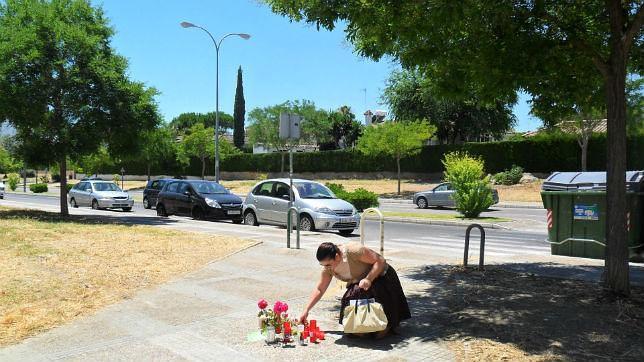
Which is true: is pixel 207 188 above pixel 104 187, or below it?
above

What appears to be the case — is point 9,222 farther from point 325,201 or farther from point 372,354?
point 372,354

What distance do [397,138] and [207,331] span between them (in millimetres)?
33192

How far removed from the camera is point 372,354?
192 inches

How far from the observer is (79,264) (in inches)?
361

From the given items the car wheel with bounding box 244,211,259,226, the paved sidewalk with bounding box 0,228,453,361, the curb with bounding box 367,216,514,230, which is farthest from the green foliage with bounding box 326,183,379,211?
the paved sidewalk with bounding box 0,228,453,361

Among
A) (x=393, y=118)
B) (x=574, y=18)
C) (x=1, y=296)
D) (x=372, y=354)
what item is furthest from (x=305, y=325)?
A: (x=393, y=118)

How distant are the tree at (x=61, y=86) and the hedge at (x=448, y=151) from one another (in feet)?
89.2

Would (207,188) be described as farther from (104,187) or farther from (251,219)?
(104,187)

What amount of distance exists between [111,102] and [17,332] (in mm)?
12895

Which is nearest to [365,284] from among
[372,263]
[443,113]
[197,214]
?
[372,263]

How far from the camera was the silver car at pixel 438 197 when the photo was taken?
27156 millimetres

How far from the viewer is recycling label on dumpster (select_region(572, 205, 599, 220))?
28.6 ft

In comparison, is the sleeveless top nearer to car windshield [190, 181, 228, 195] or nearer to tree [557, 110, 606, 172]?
car windshield [190, 181, 228, 195]

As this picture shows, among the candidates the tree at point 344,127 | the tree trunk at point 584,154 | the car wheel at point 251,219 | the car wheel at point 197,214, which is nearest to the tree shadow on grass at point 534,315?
the car wheel at point 251,219
